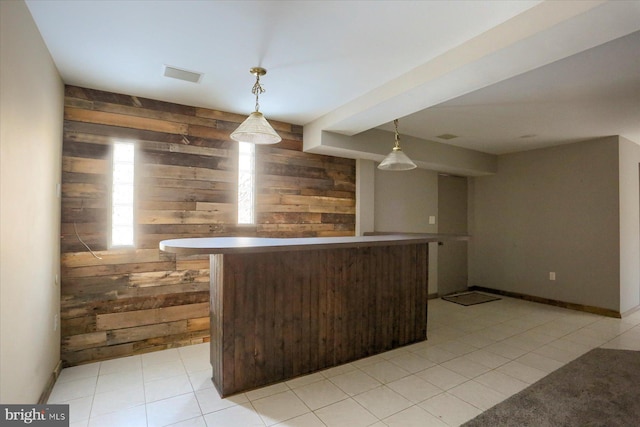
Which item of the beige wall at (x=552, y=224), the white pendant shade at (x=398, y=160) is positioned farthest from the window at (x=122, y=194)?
the beige wall at (x=552, y=224)

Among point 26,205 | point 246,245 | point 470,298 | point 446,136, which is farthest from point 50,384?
point 470,298

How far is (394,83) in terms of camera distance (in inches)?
109

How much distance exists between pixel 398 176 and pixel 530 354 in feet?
9.63

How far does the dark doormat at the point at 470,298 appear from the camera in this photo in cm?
524

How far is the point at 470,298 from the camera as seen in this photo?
551 cm

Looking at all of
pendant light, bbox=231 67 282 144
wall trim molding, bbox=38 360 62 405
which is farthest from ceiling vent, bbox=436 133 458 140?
wall trim molding, bbox=38 360 62 405

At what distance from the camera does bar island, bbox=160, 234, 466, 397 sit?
240cm

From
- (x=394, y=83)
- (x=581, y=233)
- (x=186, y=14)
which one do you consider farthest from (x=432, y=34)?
(x=581, y=233)

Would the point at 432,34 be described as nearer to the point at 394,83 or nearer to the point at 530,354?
the point at 394,83

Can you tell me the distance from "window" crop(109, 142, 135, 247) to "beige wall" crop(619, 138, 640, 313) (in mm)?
6173

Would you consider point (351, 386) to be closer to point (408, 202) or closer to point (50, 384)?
point (50, 384)

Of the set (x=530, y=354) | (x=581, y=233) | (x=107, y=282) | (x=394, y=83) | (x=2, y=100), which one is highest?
(x=394, y=83)

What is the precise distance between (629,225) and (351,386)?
4.84m

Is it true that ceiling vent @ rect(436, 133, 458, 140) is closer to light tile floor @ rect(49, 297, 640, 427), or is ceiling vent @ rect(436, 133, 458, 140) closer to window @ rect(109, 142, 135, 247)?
light tile floor @ rect(49, 297, 640, 427)
